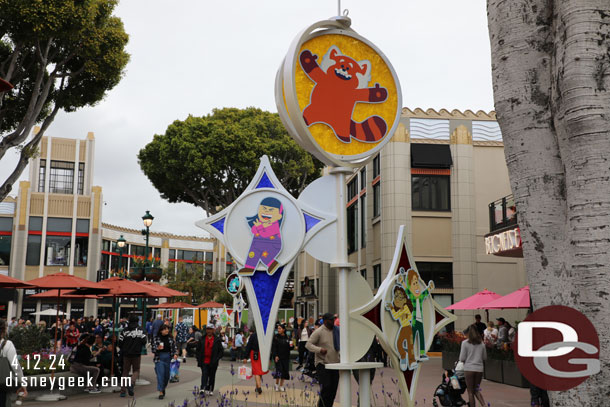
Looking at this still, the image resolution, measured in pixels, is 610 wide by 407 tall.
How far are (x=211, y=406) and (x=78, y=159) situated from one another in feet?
147

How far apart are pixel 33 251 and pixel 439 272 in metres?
37.4

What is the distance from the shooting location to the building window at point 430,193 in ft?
95.2

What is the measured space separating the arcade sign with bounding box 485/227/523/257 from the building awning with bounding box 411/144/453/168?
30.5 ft

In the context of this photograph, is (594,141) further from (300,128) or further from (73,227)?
(73,227)

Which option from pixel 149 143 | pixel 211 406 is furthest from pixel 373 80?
pixel 149 143

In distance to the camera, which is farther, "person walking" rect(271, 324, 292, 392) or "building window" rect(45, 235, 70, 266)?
"building window" rect(45, 235, 70, 266)

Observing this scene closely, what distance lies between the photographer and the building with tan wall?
28.3 meters

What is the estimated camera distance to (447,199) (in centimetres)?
2914

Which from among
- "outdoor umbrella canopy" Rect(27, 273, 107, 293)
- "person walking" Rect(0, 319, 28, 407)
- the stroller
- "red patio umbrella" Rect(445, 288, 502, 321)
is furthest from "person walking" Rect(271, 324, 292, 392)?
"red patio umbrella" Rect(445, 288, 502, 321)

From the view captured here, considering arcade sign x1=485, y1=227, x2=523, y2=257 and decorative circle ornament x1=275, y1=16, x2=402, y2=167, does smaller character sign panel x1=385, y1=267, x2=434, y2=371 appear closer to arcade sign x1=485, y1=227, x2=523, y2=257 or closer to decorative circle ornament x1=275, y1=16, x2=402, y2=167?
decorative circle ornament x1=275, y1=16, x2=402, y2=167

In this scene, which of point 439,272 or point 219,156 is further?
point 219,156

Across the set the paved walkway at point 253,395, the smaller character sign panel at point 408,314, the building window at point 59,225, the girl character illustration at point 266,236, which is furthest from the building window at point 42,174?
the smaller character sign panel at point 408,314

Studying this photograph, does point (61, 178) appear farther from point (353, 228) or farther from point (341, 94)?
point (341, 94)

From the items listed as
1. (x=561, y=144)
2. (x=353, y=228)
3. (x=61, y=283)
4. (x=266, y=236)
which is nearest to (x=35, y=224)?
(x=353, y=228)
